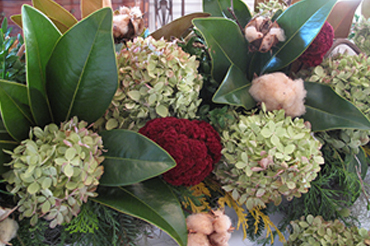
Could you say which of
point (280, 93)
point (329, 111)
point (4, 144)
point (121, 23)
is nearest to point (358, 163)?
point (329, 111)

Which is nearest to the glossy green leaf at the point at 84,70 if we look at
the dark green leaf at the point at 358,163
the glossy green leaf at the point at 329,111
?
the glossy green leaf at the point at 329,111

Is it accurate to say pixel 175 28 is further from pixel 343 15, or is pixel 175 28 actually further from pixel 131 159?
pixel 343 15

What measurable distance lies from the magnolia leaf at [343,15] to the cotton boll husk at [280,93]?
33 centimetres

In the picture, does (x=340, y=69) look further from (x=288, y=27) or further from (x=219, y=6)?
(x=219, y=6)

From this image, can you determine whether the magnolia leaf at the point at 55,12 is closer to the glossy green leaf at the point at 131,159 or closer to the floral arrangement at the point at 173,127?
the floral arrangement at the point at 173,127

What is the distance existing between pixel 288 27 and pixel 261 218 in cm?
43

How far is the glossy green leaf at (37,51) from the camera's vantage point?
17.3 inches

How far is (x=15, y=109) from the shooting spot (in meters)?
0.44

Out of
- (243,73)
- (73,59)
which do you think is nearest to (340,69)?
(243,73)

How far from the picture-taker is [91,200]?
0.50 metres

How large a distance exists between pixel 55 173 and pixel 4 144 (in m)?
0.12

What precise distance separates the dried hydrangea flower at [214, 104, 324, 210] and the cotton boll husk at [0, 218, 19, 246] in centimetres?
37

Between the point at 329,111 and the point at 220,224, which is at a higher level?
the point at 329,111

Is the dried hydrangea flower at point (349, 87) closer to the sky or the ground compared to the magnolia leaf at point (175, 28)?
closer to the ground
